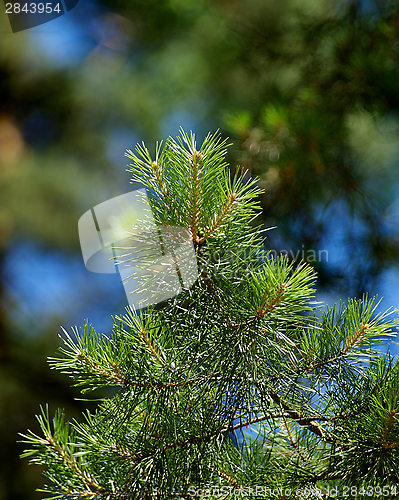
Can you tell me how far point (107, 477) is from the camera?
1.16 ft

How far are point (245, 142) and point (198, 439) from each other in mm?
895

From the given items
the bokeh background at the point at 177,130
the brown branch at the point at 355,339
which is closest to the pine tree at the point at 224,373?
the brown branch at the point at 355,339

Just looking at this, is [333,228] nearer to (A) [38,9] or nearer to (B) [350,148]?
(B) [350,148]

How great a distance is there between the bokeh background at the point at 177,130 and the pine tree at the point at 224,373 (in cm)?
74

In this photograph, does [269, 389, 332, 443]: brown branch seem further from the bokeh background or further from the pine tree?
the bokeh background

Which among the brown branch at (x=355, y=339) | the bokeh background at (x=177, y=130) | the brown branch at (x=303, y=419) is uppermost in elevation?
the bokeh background at (x=177, y=130)

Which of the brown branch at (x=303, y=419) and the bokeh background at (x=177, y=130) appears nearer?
the brown branch at (x=303, y=419)

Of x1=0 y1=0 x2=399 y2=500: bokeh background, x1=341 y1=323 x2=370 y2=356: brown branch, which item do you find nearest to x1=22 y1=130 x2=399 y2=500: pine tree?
x1=341 y1=323 x2=370 y2=356: brown branch

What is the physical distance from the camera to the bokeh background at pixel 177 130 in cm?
118

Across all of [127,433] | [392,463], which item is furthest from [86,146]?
[392,463]

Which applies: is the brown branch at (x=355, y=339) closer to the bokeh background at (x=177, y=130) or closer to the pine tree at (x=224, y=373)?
the pine tree at (x=224, y=373)

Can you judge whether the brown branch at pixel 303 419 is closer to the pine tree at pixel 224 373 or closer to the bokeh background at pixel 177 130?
the pine tree at pixel 224 373

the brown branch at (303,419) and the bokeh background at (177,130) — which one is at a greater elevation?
the bokeh background at (177,130)

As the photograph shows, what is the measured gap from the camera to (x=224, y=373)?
0.30 m
